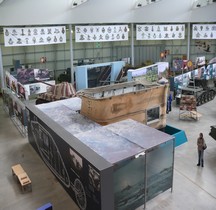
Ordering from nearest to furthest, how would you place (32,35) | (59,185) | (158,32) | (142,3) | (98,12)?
(59,185)
(32,35)
(98,12)
(142,3)
(158,32)

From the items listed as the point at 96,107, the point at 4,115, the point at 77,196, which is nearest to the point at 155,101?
the point at 96,107

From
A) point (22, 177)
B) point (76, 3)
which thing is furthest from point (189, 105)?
point (76, 3)

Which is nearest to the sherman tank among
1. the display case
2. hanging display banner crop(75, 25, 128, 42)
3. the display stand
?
the display stand

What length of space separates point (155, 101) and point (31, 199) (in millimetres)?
6398

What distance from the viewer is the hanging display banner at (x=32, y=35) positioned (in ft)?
59.2

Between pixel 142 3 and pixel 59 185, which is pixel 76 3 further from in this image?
pixel 59 185

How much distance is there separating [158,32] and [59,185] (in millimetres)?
18869

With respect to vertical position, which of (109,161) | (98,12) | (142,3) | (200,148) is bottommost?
(200,148)

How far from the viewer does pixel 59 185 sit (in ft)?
30.3

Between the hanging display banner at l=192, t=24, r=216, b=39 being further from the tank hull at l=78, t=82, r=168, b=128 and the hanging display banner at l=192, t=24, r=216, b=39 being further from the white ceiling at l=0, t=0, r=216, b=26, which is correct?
the tank hull at l=78, t=82, r=168, b=128

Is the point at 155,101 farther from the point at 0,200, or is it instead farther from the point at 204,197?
the point at 0,200

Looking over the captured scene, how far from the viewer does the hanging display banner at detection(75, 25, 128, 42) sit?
20.9 m

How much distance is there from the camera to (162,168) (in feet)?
26.6

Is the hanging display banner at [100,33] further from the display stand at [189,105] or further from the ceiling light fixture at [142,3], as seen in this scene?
the display stand at [189,105]
